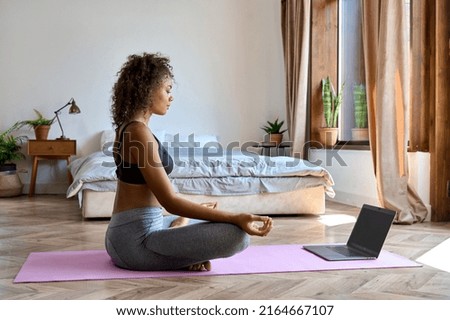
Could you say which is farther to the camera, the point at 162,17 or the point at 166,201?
the point at 162,17

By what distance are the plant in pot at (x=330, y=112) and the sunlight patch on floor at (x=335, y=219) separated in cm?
143

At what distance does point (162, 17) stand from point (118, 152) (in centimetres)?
442

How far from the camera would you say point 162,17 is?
636 cm

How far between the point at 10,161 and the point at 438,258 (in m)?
4.87

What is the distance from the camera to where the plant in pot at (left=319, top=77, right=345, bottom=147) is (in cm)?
546

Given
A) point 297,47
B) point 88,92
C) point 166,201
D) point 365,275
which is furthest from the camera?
point 88,92

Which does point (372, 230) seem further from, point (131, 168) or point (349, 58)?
point (349, 58)

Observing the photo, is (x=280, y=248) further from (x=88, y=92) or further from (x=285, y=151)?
(x=88, y=92)

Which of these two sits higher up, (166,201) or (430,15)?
(430,15)

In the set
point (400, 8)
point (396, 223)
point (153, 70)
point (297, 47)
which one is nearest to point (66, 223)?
point (153, 70)

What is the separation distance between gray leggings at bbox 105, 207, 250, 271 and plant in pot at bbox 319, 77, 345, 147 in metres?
3.43

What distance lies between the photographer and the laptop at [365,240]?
2.50m

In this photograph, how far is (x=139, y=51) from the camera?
634 cm

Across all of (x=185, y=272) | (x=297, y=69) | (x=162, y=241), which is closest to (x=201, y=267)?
(x=185, y=272)
